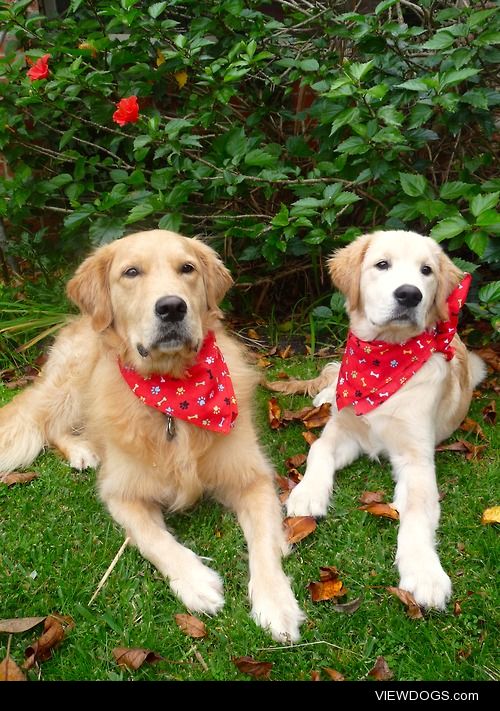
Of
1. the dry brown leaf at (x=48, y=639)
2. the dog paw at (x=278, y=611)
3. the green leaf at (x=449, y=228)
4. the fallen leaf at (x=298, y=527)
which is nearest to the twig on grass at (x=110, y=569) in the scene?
the dry brown leaf at (x=48, y=639)

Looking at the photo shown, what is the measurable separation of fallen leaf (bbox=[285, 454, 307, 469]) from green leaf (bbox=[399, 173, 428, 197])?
1.61 meters

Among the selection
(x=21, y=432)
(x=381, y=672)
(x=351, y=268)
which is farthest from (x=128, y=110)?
(x=381, y=672)

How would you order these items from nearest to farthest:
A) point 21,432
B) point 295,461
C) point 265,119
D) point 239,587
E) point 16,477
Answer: point 239,587 < point 16,477 < point 295,461 < point 21,432 < point 265,119

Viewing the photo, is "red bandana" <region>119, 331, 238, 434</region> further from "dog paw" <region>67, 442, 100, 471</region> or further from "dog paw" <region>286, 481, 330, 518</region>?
"dog paw" <region>67, 442, 100, 471</region>

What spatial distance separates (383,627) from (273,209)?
3221 millimetres

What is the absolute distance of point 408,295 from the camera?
8.71 feet

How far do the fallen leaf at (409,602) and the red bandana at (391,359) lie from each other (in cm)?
98

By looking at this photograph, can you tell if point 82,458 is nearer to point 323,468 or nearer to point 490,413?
point 323,468

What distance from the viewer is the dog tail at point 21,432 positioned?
3154 mm

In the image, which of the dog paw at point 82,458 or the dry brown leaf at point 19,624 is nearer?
the dry brown leaf at point 19,624

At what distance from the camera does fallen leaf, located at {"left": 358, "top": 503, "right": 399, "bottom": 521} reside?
2588 millimetres

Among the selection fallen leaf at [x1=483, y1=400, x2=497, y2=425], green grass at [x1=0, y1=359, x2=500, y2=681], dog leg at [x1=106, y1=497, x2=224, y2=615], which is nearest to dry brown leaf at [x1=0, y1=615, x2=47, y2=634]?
green grass at [x1=0, y1=359, x2=500, y2=681]

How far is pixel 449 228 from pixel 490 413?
1.21 m

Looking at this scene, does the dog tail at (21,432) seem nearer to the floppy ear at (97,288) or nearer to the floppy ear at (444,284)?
the floppy ear at (97,288)
